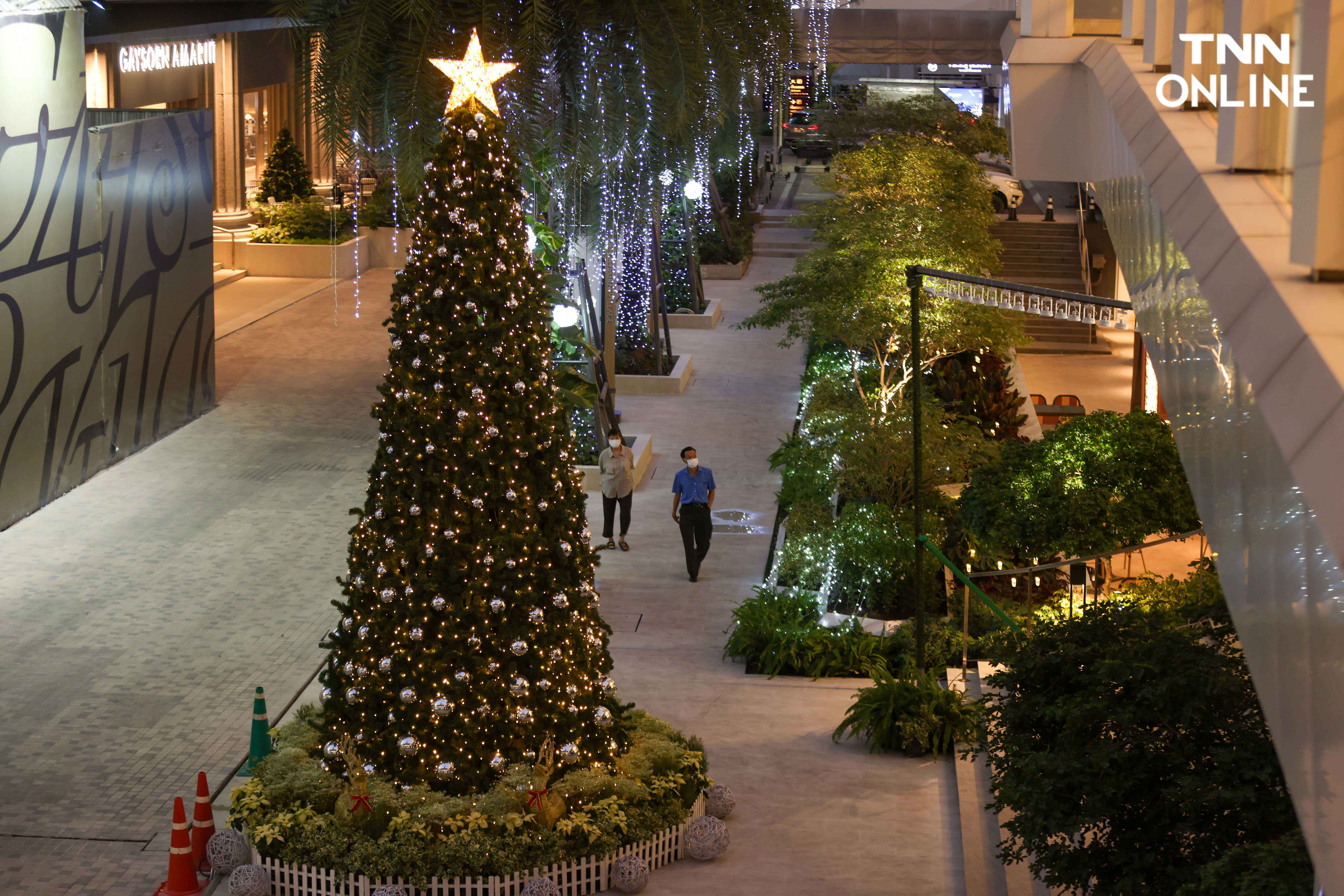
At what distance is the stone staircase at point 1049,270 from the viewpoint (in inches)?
1025

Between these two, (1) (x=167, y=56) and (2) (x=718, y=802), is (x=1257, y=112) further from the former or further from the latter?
(1) (x=167, y=56)

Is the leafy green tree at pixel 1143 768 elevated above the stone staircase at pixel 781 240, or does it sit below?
below

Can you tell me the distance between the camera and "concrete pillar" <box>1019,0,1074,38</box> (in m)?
8.18

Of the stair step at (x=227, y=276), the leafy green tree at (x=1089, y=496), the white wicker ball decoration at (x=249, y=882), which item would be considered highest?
the stair step at (x=227, y=276)

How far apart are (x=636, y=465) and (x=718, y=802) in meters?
8.19

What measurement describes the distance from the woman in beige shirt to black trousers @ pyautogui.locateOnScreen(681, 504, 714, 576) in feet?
2.94

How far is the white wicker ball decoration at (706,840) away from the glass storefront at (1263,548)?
4.23 m

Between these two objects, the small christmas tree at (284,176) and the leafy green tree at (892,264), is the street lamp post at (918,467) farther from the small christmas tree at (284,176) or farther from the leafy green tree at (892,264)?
the small christmas tree at (284,176)

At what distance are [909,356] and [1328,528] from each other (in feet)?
50.5

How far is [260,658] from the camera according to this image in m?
11.2

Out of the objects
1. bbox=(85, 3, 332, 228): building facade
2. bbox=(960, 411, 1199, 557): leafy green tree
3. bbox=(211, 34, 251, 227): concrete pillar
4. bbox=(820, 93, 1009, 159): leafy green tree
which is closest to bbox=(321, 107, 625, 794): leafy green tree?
bbox=(960, 411, 1199, 557): leafy green tree

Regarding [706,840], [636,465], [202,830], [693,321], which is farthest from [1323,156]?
[693,321]

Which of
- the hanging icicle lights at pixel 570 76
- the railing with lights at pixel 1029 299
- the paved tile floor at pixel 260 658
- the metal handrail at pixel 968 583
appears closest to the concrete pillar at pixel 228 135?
the paved tile floor at pixel 260 658

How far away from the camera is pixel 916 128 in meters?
30.3
